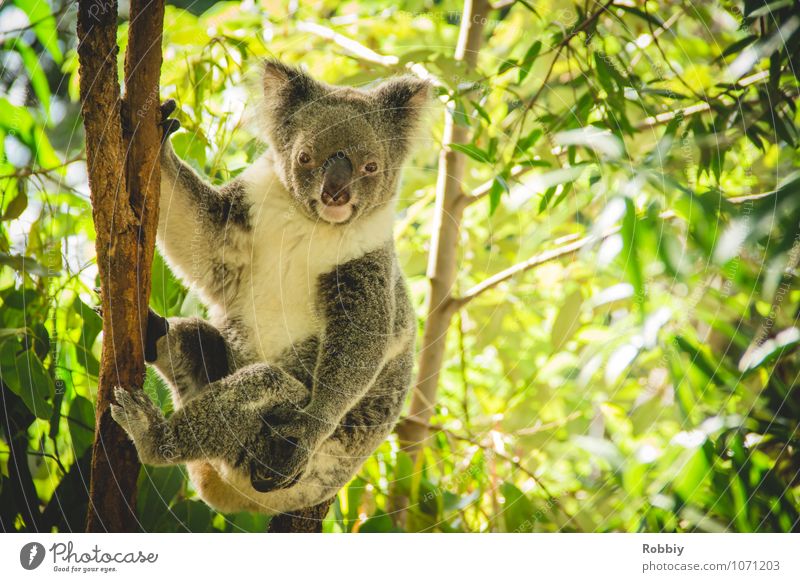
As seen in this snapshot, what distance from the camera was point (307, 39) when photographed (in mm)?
1475

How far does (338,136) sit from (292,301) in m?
0.31

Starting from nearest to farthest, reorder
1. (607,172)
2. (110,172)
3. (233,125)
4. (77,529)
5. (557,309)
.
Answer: (110,172)
(77,529)
(233,125)
(607,172)
(557,309)

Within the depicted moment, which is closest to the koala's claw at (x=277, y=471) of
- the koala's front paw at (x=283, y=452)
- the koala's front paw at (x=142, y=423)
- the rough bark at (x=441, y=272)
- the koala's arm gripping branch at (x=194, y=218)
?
the koala's front paw at (x=283, y=452)

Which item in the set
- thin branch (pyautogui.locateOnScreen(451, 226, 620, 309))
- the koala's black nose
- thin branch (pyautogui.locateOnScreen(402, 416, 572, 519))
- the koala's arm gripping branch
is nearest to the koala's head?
the koala's black nose

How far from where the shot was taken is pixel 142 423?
0.97 meters

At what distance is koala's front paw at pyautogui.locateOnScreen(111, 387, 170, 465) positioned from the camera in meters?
0.96

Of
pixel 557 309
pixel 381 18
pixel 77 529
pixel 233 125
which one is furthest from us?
pixel 557 309

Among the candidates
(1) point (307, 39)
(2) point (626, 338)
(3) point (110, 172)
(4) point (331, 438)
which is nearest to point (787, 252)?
(2) point (626, 338)

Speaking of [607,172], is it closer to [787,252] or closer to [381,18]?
[787,252]

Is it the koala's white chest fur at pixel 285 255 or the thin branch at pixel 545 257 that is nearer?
the koala's white chest fur at pixel 285 255

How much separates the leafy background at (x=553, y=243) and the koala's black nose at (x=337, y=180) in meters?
0.24

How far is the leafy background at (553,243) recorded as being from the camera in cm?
119

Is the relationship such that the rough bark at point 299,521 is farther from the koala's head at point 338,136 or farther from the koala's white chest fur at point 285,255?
the koala's head at point 338,136
